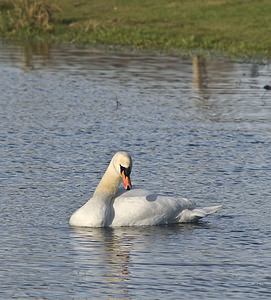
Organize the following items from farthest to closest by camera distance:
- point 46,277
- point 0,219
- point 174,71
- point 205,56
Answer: point 205,56 → point 174,71 → point 0,219 → point 46,277

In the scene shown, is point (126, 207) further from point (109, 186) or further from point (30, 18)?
point (30, 18)

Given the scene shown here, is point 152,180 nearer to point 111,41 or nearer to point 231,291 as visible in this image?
point 231,291

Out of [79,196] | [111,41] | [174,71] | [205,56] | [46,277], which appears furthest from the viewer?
[111,41]

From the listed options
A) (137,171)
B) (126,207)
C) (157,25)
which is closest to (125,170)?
(126,207)

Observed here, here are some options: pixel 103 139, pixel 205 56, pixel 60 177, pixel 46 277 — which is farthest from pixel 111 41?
pixel 46 277

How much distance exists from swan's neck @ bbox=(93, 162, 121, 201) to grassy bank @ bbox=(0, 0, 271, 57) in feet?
66.6

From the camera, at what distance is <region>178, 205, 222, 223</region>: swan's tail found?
14.9 m

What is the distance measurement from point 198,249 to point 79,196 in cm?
308

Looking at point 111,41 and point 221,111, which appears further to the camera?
point 111,41

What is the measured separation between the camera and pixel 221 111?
80.8ft

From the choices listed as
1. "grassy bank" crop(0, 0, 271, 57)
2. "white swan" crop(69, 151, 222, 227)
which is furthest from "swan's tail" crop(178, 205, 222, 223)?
"grassy bank" crop(0, 0, 271, 57)

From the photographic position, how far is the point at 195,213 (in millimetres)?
14961

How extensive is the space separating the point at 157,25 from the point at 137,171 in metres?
23.3

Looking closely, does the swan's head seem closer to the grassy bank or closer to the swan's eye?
the swan's eye
